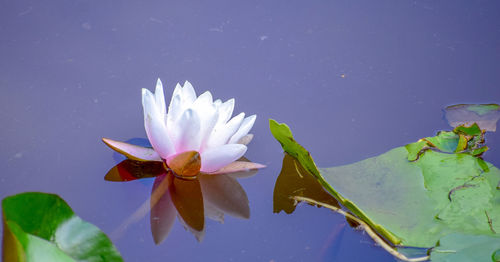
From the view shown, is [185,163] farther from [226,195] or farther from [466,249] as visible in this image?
[466,249]

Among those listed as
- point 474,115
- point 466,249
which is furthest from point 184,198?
point 474,115

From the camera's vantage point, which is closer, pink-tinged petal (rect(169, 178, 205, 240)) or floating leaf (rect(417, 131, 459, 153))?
pink-tinged petal (rect(169, 178, 205, 240))

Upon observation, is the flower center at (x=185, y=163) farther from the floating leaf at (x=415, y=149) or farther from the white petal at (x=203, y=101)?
the floating leaf at (x=415, y=149)

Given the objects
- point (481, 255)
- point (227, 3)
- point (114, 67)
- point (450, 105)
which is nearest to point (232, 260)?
point (481, 255)

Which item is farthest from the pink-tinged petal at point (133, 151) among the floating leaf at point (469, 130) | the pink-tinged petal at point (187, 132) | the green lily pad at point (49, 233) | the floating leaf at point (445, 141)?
the floating leaf at point (469, 130)

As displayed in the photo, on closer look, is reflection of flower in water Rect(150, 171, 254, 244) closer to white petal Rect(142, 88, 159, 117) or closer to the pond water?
the pond water

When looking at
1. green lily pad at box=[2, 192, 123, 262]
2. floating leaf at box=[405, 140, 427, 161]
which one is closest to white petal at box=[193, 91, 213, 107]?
green lily pad at box=[2, 192, 123, 262]
